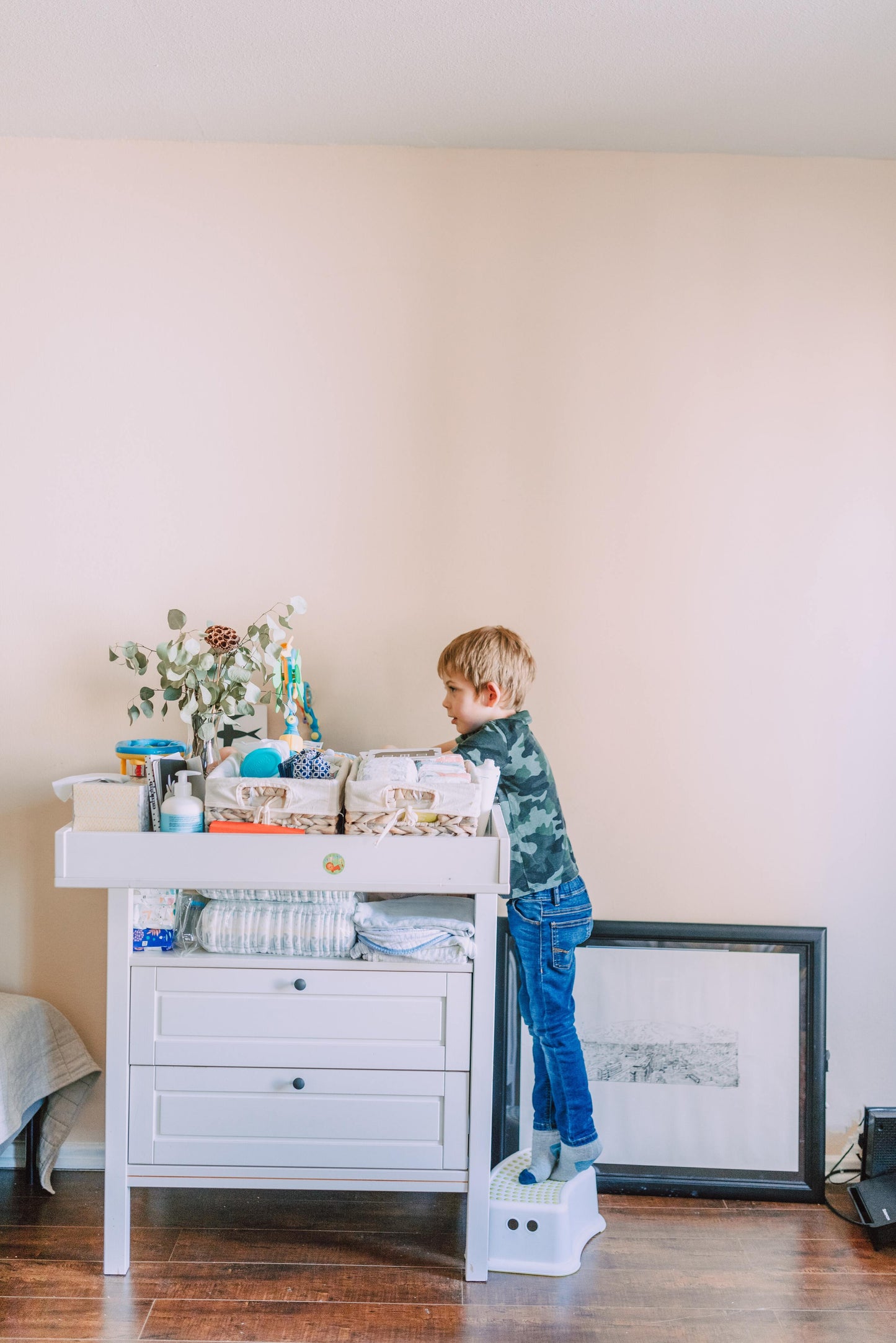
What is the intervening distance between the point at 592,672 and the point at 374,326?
0.94 meters

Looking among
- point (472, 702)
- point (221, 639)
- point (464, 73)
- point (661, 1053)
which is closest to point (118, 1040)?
point (221, 639)

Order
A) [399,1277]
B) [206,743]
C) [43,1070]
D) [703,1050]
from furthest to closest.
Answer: [703,1050]
[43,1070]
[206,743]
[399,1277]

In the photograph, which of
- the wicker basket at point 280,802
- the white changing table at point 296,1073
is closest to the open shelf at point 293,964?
the white changing table at point 296,1073

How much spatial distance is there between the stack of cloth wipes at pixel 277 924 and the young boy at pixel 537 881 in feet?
1.24

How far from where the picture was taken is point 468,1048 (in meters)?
1.86

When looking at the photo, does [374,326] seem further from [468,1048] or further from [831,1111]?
[831,1111]

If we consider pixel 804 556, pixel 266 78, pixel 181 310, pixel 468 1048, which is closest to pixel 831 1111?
pixel 468 1048

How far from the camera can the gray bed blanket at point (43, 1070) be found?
6.79ft

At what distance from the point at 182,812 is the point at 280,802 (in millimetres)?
176

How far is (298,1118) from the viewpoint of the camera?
1867 mm

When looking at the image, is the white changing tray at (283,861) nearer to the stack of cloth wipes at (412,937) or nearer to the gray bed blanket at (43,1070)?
the stack of cloth wipes at (412,937)

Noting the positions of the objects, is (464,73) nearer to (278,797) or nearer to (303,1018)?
(278,797)

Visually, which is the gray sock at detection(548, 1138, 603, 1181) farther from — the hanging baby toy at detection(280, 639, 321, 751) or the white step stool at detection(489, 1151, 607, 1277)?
the hanging baby toy at detection(280, 639, 321, 751)

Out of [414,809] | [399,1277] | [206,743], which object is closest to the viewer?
[414,809]
